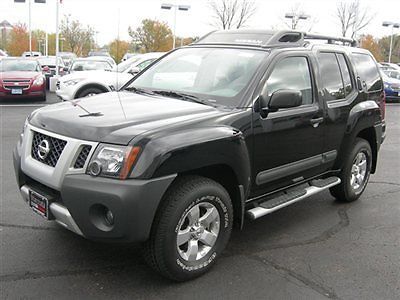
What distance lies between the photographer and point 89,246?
3945 mm

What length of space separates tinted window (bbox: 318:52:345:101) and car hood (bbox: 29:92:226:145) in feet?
5.25

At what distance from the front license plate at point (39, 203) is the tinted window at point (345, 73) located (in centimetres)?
338

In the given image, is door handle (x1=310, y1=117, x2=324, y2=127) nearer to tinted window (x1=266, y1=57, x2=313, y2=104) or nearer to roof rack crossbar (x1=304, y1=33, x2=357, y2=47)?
tinted window (x1=266, y1=57, x2=313, y2=104)

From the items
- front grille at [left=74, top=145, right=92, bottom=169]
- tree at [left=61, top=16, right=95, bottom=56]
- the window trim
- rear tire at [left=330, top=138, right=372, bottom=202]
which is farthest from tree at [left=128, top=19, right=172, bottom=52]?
front grille at [left=74, top=145, right=92, bottom=169]

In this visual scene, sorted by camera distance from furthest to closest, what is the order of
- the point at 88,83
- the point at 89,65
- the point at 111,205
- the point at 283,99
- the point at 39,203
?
the point at 89,65 → the point at 88,83 → the point at 283,99 → the point at 39,203 → the point at 111,205

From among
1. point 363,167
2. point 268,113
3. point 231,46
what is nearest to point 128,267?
point 268,113

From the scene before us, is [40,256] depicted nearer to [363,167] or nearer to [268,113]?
[268,113]

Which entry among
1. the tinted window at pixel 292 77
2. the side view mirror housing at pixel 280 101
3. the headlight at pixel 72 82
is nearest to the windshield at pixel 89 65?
the headlight at pixel 72 82

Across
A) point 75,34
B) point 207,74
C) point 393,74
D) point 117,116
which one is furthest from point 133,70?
point 75,34

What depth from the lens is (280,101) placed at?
378 centimetres

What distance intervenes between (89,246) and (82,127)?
1259mm

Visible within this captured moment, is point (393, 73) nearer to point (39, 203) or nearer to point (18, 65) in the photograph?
point (18, 65)

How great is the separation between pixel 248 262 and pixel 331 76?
226cm

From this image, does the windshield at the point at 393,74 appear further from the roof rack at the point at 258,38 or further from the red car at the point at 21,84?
the roof rack at the point at 258,38
